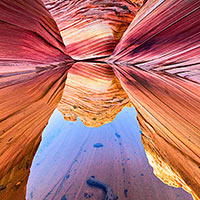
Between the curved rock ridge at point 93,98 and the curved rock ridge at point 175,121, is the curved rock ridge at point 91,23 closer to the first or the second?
the curved rock ridge at point 93,98

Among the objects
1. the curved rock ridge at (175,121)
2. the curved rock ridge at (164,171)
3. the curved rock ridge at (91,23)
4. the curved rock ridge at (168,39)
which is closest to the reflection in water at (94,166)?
the curved rock ridge at (164,171)

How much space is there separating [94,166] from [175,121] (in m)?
0.36

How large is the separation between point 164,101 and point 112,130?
0.35 m

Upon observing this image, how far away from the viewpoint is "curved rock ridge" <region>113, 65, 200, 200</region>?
1.00ft

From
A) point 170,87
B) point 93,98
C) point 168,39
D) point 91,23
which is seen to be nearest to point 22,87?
point 93,98

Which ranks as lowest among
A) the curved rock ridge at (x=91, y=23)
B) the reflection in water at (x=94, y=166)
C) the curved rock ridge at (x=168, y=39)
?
the reflection in water at (x=94, y=166)

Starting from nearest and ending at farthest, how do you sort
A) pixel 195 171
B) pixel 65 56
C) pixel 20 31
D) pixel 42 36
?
pixel 195 171
pixel 20 31
pixel 42 36
pixel 65 56

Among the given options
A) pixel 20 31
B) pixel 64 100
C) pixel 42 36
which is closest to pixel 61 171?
pixel 64 100

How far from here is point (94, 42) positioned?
69.4 inches

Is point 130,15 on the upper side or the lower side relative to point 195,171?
upper

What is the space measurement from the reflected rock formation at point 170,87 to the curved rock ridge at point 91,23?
1.90ft

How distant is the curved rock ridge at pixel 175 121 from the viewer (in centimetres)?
30

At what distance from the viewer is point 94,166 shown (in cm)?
51

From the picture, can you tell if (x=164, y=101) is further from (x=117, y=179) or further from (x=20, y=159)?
(x=20, y=159)
